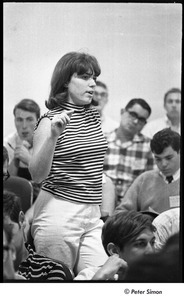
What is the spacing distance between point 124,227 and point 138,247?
0.11 m

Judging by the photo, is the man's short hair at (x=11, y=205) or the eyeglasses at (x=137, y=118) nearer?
the man's short hair at (x=11, y=205)

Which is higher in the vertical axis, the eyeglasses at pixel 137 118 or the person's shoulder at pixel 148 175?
the eyeglasses at pixel 137 118

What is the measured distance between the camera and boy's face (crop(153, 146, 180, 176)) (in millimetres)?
3248

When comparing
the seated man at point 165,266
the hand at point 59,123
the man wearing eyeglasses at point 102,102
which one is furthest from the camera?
the man wearing eyeglasses at point 102,102

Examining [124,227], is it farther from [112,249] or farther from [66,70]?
[66,70]

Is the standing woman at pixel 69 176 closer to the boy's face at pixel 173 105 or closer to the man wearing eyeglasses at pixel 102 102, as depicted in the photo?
the man wearing eyeglasses at pixel 102 102

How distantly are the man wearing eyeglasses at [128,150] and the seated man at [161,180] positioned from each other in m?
0.03

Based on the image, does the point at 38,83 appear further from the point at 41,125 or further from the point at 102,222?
the point at 102,222

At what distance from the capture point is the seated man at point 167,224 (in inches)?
126

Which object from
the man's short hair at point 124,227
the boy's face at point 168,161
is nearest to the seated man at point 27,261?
the man's short hair at point 124,227

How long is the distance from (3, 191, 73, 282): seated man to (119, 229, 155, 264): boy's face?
255mm

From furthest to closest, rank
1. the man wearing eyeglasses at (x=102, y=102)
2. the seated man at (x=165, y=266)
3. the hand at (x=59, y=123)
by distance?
the man wearing eyeglasses at (x=102, y=102)
the hand at (x=59, y=123)
the seated man at (x=165, y=266)

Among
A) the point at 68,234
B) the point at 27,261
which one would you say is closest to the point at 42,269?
the point at 27,261

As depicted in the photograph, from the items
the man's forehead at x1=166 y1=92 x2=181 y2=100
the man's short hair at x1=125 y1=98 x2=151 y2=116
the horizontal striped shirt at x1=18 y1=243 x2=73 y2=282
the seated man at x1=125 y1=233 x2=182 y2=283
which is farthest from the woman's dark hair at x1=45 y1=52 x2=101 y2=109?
the seated man at x1=125 y1=233 x2=182 y2=283
